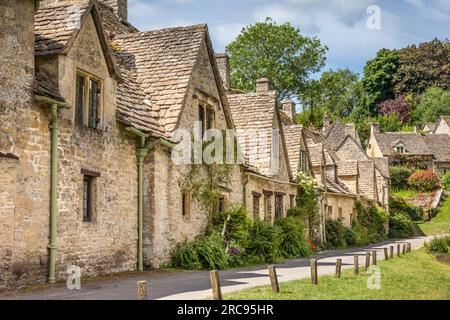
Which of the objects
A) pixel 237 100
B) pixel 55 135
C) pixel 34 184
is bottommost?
pixel 34 184

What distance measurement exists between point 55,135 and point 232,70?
50.2 metres

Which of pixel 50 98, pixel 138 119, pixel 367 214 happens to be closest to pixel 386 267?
pixel 138 119

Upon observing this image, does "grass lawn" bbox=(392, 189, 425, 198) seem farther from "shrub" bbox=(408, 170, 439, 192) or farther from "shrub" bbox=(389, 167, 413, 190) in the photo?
"shrub" bbox=(389, 167, 413, 190)

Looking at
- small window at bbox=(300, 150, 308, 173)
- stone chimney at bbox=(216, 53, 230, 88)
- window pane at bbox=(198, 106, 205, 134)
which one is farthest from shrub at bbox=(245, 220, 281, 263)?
small window at bbox=(300, 150, 308, 173)

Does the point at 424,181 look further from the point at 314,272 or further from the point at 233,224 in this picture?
the point at 314,272

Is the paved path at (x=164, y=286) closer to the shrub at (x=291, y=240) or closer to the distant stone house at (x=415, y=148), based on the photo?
the shrub at (x=291, y=240)

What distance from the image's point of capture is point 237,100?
30.8 m

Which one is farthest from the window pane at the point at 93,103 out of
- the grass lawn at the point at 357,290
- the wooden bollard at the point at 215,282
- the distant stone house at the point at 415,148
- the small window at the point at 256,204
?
the distant stone house at the point at 415,148

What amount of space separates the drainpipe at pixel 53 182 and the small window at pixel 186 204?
668 cm

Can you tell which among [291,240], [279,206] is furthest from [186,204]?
[279,206]

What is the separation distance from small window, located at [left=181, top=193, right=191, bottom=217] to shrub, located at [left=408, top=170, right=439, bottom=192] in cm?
5829

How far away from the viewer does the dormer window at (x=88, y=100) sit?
1572 centimetres

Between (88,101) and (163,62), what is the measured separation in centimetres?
627
